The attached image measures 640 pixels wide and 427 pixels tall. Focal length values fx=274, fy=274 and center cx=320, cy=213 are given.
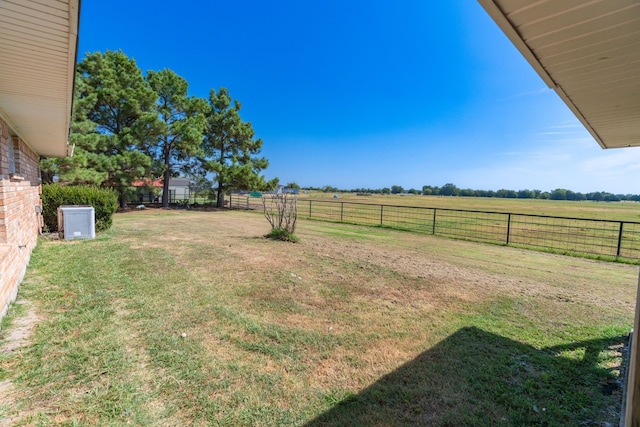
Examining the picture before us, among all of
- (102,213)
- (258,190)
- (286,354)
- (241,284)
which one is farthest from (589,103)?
(258,190)

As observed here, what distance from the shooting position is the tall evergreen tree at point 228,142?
20.4m

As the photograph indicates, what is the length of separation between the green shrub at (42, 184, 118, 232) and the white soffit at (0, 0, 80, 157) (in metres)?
4.10

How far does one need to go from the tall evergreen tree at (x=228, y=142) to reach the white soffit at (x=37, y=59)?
16.1m

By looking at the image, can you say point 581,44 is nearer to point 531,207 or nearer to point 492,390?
point 492,390

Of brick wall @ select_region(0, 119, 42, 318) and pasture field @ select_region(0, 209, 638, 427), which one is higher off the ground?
brick wall @ select_region(0, 119, 42, 318)

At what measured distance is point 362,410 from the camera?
1.88 metres

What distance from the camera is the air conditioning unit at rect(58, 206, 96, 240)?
6906 mm

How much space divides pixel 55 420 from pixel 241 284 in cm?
260

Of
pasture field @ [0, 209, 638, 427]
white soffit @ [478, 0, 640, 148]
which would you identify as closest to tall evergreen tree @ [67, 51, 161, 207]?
pasture field @ [0, 209, 638, 427]

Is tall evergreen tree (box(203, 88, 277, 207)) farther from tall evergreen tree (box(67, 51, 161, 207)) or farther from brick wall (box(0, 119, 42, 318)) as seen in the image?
brick wall (box(0, 119, 42, 318))

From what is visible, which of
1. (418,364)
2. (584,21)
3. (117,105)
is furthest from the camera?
(117,105)

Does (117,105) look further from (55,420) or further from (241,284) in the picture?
(55,420)

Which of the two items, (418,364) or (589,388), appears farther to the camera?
(418,364)

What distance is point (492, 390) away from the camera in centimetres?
210
